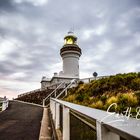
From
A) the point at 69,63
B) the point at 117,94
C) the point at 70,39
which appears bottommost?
the point at 117,94

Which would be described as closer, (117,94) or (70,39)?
(117,94)

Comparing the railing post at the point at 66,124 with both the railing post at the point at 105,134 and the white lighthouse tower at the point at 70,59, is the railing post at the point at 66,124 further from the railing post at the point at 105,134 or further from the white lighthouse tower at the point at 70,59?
the white lighthouse tower at the point at 70,59

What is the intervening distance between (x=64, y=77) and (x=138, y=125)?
52345 millimetres

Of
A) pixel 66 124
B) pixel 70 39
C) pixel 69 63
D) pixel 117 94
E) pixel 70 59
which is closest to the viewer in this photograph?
pixel 66 124

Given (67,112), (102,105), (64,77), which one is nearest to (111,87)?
(102,105)

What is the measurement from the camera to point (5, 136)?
9.61m

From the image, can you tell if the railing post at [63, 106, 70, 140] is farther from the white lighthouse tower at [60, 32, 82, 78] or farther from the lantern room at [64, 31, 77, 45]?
the lantern room at [64, 31, 77, 45]

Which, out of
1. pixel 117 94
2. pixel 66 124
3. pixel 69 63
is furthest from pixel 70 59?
pixel 66 124

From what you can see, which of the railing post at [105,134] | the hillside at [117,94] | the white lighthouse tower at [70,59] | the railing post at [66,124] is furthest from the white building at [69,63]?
the railing post at [105,134]

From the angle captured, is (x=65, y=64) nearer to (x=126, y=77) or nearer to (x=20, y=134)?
(x=126, y=77)

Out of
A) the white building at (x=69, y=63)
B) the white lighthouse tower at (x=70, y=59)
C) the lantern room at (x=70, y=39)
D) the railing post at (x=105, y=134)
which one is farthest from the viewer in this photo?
the lantern room at (x=70, y=39)

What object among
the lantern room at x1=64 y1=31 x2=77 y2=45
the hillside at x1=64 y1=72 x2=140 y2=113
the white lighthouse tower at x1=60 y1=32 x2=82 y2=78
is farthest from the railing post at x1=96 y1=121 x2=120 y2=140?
the lantern room at x1=64 y1=31 x2=77 y2=45

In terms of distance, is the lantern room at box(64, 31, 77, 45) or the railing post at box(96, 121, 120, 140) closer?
the railing post at box(96, 121, 120, 140)

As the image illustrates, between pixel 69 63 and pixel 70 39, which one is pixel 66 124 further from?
pixel 70 39
